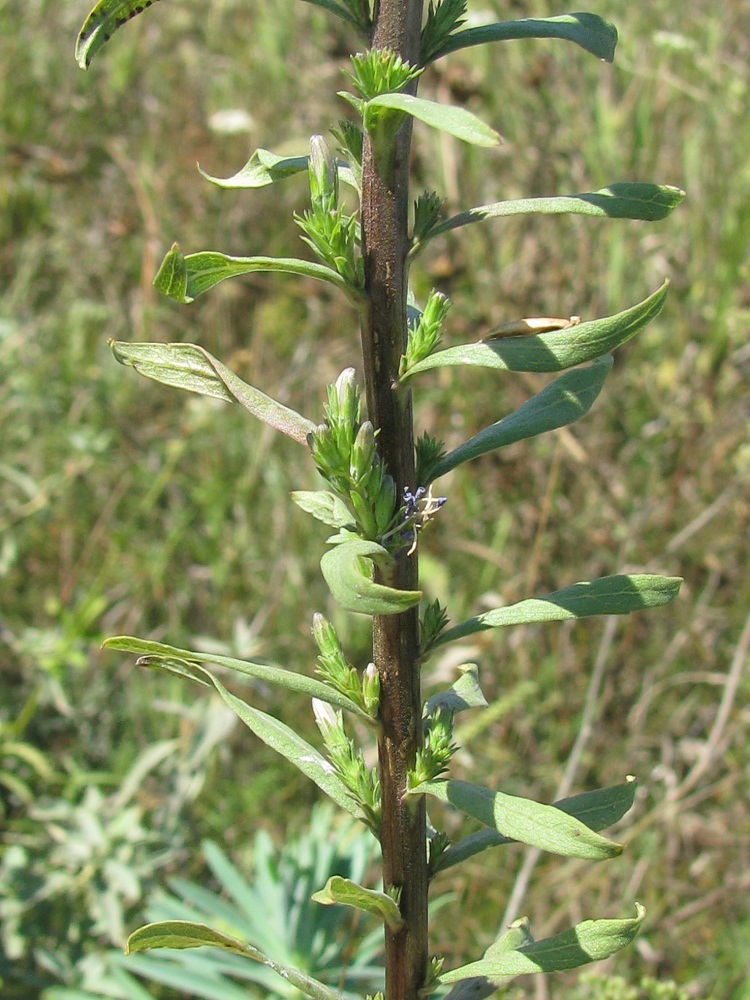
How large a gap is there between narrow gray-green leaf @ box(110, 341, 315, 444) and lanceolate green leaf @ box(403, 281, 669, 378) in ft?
0.62

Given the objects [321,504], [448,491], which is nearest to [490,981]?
[321,504]

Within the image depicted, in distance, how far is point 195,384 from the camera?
1.24m

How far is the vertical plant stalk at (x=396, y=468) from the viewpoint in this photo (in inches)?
42.9

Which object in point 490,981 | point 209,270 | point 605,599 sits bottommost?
point 490,981

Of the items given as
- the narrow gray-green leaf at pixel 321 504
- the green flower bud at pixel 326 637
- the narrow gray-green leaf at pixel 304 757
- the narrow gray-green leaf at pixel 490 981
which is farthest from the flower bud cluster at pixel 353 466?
the narrow gray-green leaf at pixel 490 981

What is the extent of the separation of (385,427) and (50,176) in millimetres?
3734

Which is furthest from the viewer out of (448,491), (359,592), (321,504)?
(448,491)

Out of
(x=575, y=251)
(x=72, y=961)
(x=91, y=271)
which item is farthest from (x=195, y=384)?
(x=91, y=271)

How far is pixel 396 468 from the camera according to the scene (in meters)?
1.15

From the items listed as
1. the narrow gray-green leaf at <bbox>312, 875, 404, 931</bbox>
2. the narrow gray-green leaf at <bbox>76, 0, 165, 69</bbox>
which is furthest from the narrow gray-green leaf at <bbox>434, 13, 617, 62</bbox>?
the narrow gray-green leaf at <bbox>312, 875, 404, 931</bbox>

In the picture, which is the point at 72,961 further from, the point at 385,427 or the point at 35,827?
the point at 385,427

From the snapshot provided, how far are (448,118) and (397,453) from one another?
1.23 ft

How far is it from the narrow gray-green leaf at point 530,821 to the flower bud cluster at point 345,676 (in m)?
0.12

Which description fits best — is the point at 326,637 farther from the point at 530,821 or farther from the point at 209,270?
the point at 209,270
